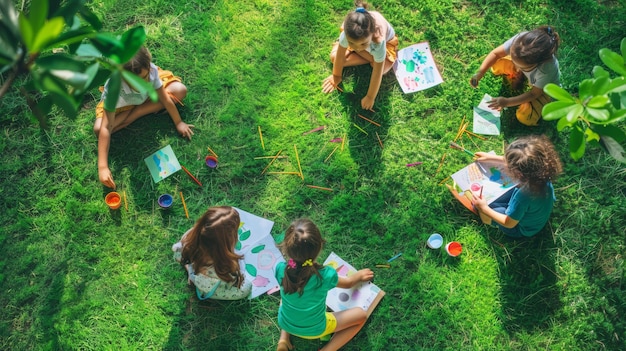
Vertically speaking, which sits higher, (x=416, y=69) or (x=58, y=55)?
(x=58, y=55)

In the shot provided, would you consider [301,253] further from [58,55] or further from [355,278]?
[58,55]

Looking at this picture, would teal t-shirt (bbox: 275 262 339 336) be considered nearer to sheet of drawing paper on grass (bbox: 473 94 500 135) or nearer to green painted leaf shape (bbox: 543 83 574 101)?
green painted leaf shape (bbox: 543 83 574 101)

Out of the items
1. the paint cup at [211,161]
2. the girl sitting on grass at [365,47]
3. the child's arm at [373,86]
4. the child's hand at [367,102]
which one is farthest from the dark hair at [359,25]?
the paint cup at [211,161]

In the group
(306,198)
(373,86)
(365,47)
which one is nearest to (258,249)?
(306,198)

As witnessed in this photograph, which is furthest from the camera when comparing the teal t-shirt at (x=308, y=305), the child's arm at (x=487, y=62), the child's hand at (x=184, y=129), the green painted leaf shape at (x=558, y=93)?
the child's hand at (x=184, y=129)

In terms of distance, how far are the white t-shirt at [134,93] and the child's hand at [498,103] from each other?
2686mm

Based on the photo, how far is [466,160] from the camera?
4430mm

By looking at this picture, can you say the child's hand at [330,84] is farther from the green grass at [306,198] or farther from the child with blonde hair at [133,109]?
the child with blonde hair at [133,109]

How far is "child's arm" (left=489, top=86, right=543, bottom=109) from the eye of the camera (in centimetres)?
424

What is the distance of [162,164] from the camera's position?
4.43 metres

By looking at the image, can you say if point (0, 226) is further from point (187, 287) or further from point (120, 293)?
point (187, 287)

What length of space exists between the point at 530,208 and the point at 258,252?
78.9 inches

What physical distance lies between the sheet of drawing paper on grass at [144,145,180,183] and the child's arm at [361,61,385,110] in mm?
1631

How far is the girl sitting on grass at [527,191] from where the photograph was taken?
11.8ft
